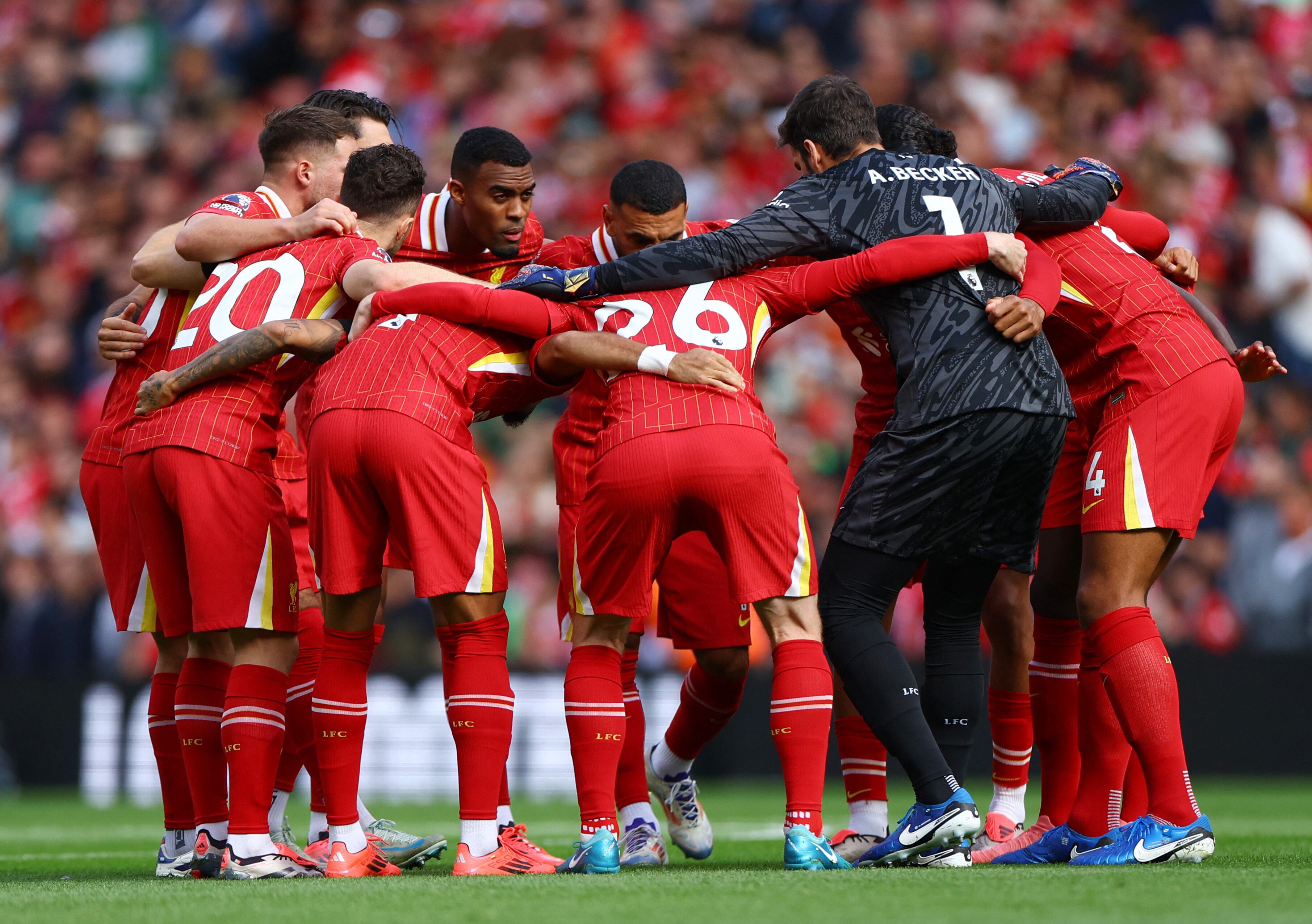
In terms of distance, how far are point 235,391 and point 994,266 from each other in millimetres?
2480

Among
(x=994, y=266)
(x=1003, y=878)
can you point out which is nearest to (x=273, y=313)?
(x=994, y=266)

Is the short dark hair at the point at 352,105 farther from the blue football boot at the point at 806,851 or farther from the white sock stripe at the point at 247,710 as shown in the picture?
the blue football boot at the point at 806,851

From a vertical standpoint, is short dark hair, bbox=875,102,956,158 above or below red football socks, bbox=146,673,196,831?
above

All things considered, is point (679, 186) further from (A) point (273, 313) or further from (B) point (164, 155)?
(B) point (164, 155)

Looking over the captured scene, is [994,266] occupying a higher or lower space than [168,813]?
higher

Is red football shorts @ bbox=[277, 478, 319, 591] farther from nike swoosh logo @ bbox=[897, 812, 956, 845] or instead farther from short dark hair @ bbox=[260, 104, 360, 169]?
nike swoosh logo @ bbox=[897, 812, 956, 845]

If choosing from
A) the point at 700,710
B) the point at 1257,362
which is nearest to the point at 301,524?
the point at 700,710

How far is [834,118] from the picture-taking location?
4.72m

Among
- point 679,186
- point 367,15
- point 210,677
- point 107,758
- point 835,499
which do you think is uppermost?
point 367,15

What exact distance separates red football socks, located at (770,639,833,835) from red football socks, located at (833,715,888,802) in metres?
0.87

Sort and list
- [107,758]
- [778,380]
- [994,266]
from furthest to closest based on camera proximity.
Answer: [778,380] < [107,758] < [994,266]

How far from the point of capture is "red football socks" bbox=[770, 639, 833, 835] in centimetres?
414

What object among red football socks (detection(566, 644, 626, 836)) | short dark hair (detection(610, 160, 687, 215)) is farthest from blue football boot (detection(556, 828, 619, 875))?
short dark hair (detection(610, 160, 687, 215))

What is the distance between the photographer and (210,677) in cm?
481
